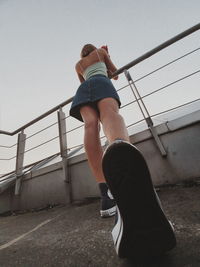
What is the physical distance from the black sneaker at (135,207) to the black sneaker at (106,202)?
33 centimetres

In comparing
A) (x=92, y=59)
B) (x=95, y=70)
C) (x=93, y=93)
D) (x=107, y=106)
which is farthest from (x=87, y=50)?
(x=107, y=106)

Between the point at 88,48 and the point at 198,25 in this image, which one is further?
the point at 198,25

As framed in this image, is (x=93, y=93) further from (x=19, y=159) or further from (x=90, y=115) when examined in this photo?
(x=19, y=159)

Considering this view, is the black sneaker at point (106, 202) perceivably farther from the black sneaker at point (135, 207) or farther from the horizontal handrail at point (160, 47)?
the horizontal handrail at point (160, 47)

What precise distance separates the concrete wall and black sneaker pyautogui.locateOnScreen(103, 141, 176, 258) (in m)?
0.86

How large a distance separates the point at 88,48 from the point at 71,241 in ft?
3.89

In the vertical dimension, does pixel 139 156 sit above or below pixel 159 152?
below

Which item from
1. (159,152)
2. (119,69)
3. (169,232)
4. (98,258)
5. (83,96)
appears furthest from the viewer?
(119,69)

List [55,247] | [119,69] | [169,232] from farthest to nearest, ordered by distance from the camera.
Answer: [119,69]
[55,247]
[169,232]

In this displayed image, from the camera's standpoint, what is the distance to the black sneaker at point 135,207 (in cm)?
39

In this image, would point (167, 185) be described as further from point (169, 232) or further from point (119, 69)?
point (119, 69)

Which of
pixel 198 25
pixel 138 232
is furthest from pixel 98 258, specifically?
pixel 198 25

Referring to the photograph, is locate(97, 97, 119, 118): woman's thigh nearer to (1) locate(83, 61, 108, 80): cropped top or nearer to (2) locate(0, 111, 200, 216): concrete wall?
(1) locate(83, 61, 108, 80): cropped top

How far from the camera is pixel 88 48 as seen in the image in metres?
1.15
